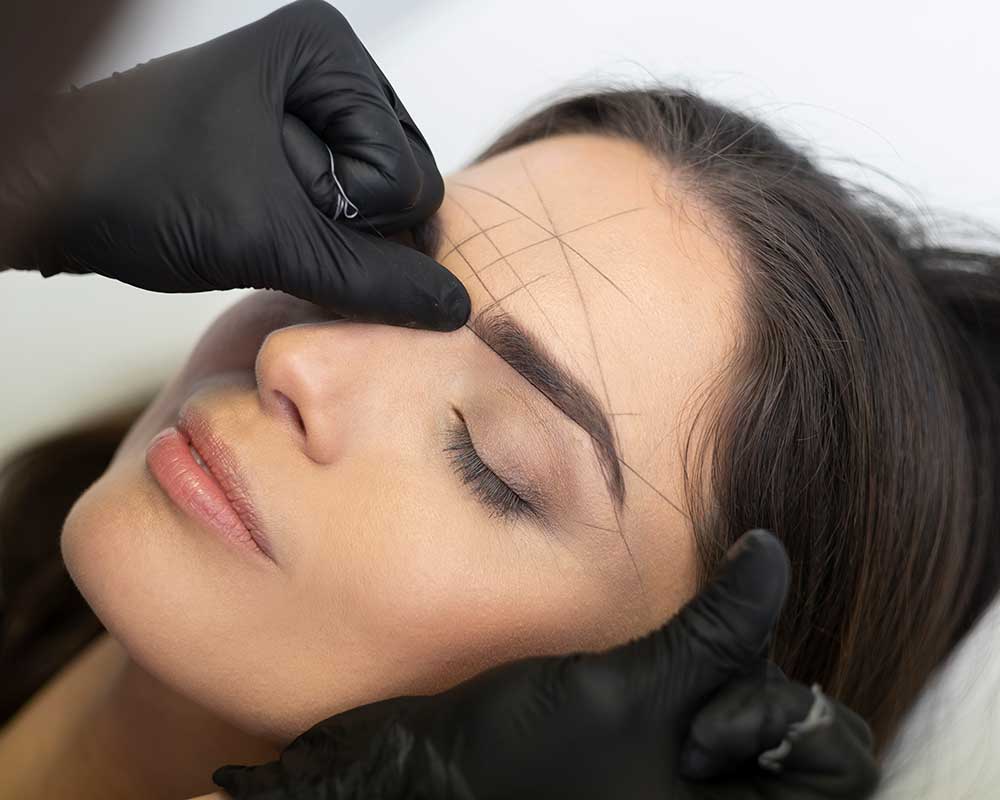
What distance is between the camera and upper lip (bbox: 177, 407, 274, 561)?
98cm

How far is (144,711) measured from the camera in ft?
4.07

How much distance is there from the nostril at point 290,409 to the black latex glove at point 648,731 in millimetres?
313

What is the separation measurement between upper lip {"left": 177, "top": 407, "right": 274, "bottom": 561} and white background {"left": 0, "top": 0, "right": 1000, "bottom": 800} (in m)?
0.76

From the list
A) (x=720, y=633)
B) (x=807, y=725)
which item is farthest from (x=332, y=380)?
(x=807, y=725)

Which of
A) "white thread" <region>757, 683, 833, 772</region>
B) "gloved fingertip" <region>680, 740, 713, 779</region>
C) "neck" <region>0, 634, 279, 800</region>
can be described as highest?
"white thread" <region>757, 683, 833, 772</region>

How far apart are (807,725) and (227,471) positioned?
59 centimetres

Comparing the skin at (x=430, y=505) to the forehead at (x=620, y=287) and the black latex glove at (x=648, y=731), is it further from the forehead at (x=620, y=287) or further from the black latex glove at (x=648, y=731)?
the black latex glove at (x=648, y=731)

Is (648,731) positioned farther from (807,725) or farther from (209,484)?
(209,484)

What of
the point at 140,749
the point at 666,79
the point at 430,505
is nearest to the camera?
the point at 430,505

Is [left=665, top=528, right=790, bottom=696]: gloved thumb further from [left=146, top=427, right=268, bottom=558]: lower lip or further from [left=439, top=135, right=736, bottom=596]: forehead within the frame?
[left=146, top=427, right=268, bottom=558]: lower lip

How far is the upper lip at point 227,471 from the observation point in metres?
0.98

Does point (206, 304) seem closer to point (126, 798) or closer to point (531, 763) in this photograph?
point (126, 798)

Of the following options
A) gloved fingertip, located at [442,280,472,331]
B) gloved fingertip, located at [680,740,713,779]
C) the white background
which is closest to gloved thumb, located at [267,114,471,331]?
gloved fingertip, located at [442,280,472,331]

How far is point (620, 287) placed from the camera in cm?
104
